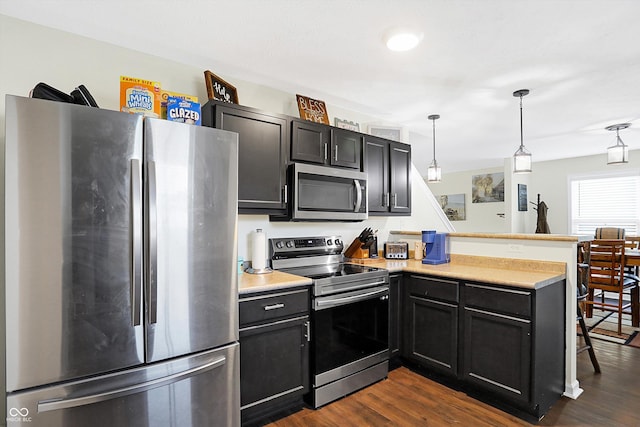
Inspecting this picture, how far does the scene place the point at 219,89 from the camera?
239 centimetres

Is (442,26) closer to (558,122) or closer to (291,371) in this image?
(291,371)

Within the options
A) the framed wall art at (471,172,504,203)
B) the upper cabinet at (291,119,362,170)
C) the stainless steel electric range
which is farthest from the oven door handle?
the framed wall art at (471,172,504,203)

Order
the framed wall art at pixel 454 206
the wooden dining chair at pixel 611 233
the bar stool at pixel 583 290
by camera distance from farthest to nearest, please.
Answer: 1. the framed wall art at pixel 454 206
2. the wooden dining chair at pixel 611 233
3. the bar stool at pixel 583 290

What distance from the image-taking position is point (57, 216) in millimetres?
1346

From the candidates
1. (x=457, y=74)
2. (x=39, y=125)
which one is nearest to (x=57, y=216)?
(x=39, y=125)

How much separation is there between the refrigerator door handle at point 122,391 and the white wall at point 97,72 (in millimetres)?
1060

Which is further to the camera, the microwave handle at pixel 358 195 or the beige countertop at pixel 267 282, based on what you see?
the microwave handle at pixel 358 195

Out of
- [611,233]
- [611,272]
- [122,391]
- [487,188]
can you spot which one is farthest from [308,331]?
[487,188]

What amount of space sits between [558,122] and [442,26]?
2.91 m

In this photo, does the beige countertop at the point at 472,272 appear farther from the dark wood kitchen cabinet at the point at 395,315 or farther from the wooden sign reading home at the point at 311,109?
the wooden sign reading home at the point at 311,109

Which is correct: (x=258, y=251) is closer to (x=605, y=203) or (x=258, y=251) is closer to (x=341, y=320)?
(x=341, y=320)

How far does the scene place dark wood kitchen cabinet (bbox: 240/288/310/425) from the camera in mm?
1973

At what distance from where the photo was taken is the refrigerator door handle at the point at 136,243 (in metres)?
1.48

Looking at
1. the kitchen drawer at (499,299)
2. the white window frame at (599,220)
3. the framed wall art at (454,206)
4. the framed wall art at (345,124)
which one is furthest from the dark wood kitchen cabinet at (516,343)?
the framed wall art at (454,206)
